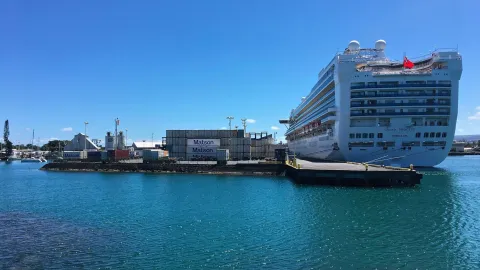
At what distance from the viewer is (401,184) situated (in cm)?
4409

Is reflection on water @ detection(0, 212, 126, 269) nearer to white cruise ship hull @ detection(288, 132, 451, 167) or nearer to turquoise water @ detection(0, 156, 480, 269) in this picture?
turquoise water @ detection(0, 156, 480, 269)

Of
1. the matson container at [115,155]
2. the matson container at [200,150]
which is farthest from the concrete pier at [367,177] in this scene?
the matson container at [115,155]

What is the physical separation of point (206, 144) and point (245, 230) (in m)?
65.4

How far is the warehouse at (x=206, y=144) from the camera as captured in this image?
286 feet

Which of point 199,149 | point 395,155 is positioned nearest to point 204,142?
point 199,149

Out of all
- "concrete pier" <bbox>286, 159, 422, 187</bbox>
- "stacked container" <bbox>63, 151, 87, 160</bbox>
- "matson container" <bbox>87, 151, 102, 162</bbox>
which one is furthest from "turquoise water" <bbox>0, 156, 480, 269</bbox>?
"stacked container" <bbox>63, 151, 87, 160</bbox>

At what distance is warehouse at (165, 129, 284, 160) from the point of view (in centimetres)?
8706

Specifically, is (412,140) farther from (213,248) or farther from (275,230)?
(213,248)

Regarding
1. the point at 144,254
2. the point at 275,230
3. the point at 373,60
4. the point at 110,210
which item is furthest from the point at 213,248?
the point at 373,60

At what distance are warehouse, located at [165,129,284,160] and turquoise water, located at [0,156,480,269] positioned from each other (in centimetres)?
4688

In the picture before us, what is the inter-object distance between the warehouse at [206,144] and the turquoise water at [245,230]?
154 ft

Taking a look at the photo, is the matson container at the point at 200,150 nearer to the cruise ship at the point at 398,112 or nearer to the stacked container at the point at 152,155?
the stacked container at the point at 152,155

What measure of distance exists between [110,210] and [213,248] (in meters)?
15.3

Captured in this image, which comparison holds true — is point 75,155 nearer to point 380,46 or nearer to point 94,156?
point 94,156
